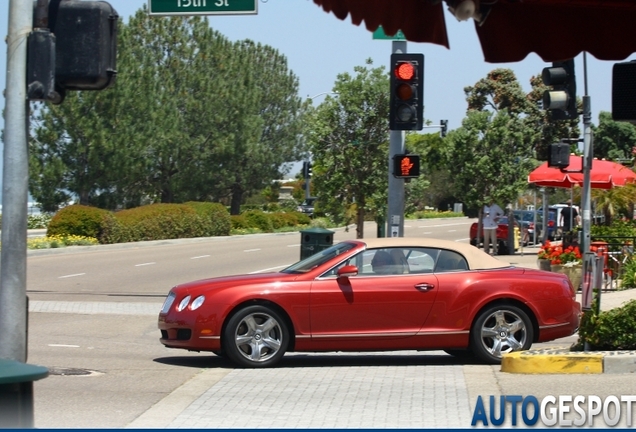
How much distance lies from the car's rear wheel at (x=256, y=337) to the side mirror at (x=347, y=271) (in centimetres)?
85

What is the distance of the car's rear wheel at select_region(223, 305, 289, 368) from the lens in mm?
10562

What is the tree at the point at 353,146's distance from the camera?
21359 millimetres

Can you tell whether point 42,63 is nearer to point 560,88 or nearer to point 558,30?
point 558,30

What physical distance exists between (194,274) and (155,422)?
17.4 m

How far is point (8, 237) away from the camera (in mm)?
6715

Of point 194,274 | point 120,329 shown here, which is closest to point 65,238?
point 194,274

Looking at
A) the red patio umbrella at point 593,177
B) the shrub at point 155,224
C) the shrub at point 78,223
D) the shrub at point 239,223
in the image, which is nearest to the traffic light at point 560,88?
the red patio umbrella at point 593,177

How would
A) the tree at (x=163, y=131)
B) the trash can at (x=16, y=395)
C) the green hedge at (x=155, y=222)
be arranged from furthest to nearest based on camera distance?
the tree at (x=163, y=131)
the green hedge at (x=155, y=222)
the trash can at (x=16, y=395)

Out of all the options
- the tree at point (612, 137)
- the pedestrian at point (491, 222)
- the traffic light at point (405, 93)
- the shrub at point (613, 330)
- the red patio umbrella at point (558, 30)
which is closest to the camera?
the red patio umbrella at point (558, 30)

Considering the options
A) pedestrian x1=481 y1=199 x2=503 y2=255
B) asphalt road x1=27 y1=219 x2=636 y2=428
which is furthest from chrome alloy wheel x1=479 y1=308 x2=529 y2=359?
pedestrian x1=481 y1=199 x2=503 y2=255

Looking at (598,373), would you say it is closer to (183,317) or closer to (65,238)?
(183,317)

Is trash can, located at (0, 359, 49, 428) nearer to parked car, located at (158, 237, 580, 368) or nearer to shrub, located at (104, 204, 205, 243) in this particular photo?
parked car, located at (158, 237, 580, 368)

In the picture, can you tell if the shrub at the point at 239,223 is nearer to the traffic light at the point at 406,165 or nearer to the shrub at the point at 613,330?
the traffic light at the point at 406,165

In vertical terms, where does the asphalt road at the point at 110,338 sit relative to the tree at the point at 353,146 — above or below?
below
